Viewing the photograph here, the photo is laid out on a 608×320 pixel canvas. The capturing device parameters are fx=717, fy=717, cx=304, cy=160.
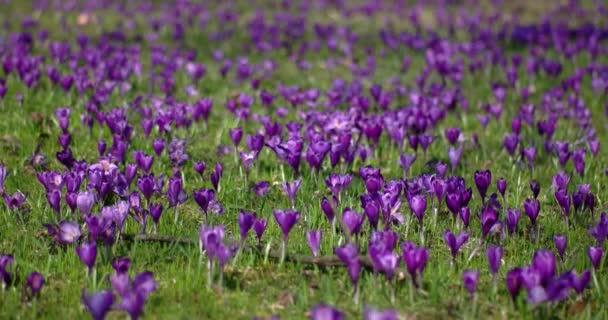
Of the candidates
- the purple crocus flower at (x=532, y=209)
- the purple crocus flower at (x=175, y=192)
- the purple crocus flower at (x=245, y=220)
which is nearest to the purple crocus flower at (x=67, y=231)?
the purple crocus flower at (x=175, y=192)

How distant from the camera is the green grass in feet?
11.3

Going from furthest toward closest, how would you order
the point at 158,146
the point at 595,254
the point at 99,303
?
1. the point at 158,146
2. the point at 595,254
3. the point at 99,303

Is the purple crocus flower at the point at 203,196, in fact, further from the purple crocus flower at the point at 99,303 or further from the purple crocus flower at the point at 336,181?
the purple crocus flower at the point at 99,303

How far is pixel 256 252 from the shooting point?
12.9 ft

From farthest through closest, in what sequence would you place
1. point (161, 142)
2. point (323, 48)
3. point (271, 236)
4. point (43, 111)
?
point (323, 48) < point (43, 111) < point (161, 142) < point (271, 236)

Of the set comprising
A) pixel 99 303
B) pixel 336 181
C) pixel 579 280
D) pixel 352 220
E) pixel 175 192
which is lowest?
pixel 99 303

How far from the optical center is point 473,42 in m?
11.9

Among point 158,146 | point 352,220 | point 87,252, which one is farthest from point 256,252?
point 158,146

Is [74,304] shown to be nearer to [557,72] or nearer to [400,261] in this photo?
[400,261]

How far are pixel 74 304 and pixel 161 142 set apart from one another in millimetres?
2155

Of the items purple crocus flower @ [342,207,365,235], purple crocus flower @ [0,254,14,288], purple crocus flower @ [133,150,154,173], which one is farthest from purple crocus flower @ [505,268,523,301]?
purple crocus flower @ [133,150,154,173]

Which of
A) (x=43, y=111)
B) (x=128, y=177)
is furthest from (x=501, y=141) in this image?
(x=43, y=111)

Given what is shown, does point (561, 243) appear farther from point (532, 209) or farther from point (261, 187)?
point (261, 187)

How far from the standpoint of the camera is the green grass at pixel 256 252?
135 inches
